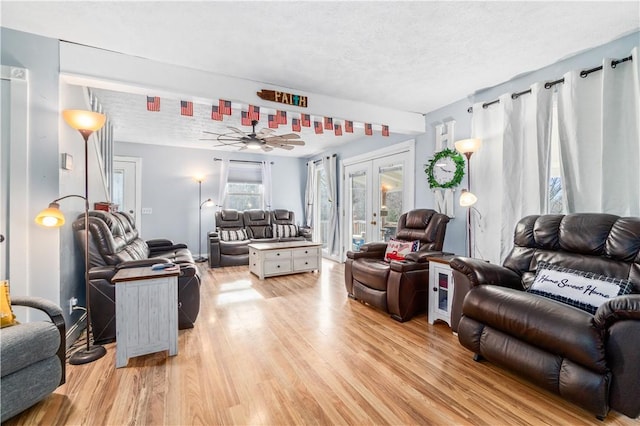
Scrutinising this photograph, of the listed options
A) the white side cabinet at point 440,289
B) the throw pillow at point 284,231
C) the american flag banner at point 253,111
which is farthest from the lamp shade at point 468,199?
the throw pillow at point 284,231

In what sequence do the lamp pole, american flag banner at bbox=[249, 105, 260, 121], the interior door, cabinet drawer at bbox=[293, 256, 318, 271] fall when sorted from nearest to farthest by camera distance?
1. the interior door
2. the lamp pole
3. american flag banner at bbox=[249, 105, 260, 121]
4. cabinet drawer at bbox=[293, 256, 318, 271]

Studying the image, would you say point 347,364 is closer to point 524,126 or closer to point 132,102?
point 524,126

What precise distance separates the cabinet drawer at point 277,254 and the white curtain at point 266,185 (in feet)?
8.32

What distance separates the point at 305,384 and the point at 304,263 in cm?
303

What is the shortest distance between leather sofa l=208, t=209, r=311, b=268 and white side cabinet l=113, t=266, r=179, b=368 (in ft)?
10.4

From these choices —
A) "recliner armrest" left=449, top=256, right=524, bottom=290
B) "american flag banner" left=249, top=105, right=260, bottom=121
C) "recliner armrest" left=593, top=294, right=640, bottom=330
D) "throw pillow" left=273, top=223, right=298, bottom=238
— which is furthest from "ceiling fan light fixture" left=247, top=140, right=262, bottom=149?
"recliner armrest" left=593, top=294, right=640, bottom=330

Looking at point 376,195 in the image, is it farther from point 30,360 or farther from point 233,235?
point 30,360

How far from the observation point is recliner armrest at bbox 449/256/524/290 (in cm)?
221

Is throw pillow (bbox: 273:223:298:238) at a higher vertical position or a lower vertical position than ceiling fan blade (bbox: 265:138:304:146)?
lower

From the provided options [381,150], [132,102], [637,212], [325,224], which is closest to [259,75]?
[132,102]

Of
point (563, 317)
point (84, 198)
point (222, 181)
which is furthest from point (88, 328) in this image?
point (222, 181)

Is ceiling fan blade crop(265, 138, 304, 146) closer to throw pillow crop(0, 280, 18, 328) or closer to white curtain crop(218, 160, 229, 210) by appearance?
white curtain crop(218, 160, 229, 210)

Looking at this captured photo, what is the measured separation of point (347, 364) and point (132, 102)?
4.07m

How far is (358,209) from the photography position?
5.67m
